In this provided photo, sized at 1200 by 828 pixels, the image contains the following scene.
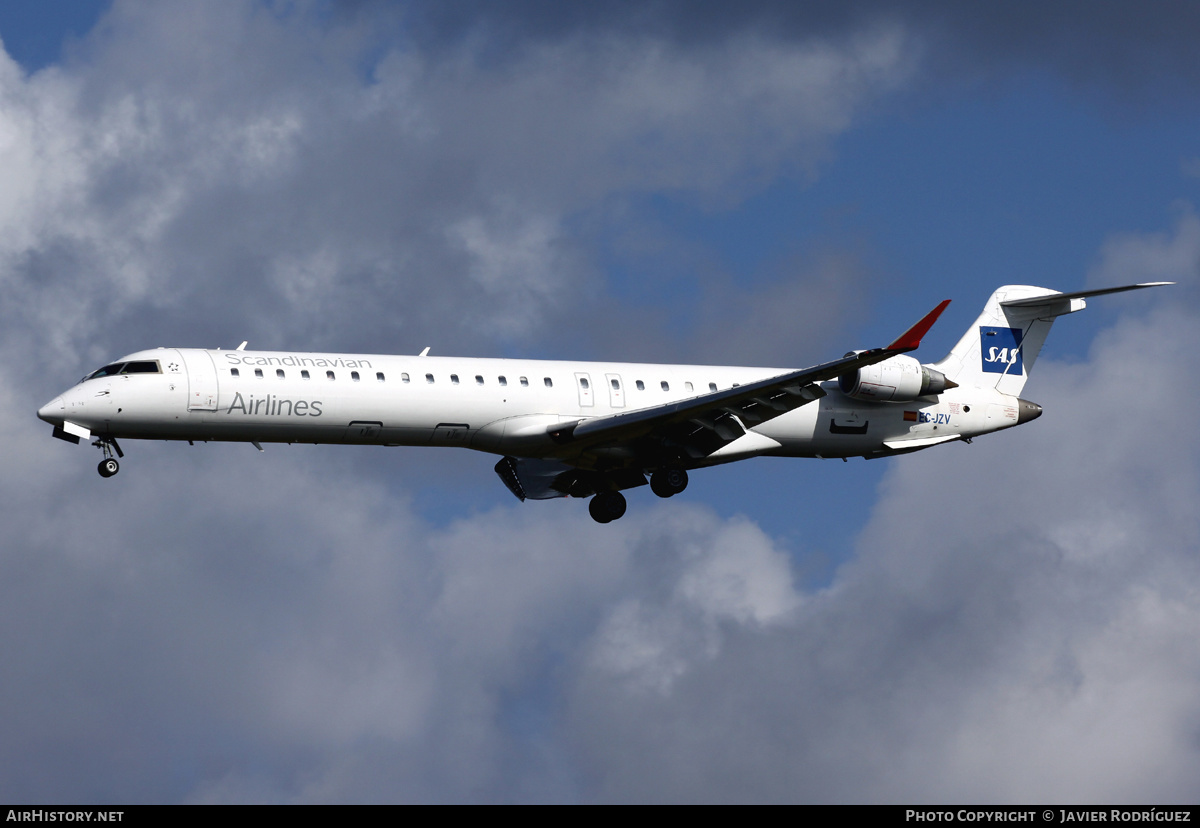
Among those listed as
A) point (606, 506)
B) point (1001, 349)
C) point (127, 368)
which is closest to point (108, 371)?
point (127, 368)

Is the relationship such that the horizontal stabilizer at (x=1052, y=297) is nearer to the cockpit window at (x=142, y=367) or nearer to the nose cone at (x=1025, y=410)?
the nose cone at (x=1025, y=410)

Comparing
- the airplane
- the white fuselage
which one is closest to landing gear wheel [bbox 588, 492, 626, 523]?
the airplane

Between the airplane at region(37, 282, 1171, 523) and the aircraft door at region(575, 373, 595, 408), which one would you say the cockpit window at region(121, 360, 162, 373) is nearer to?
the airplane at region(37, 282, 1171, 523)

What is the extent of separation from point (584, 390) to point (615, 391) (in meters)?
0.87

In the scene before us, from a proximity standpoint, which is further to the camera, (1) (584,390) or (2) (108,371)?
(1) (584,390)

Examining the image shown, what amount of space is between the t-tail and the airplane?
0.12 ft

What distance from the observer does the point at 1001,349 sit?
43.7m

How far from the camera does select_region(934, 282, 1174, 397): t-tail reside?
43.4 metres

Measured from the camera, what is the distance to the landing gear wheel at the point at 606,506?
42.0 m

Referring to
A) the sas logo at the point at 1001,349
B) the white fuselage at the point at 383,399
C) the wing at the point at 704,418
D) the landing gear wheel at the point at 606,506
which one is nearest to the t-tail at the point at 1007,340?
the sas logo at the point at 1001,349

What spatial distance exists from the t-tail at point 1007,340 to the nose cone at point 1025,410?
0.33 m

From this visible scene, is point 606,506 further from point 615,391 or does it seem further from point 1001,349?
point 1001,349
